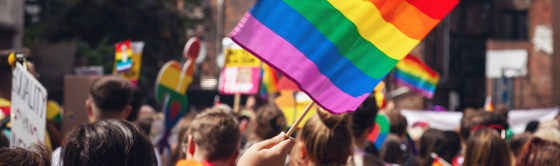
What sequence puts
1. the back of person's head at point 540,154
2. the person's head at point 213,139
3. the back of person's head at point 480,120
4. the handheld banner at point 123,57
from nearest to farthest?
the person's head at point 213,139, the back of person's head at point 540,154, the back of person's head at point 480,120, the handheld banner at point 123,57

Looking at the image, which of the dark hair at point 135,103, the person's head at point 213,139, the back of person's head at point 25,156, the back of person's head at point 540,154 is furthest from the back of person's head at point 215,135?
the back of person's head at point 540,154

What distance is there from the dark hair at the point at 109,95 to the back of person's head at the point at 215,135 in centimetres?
68

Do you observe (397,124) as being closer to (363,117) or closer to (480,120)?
(480,120)

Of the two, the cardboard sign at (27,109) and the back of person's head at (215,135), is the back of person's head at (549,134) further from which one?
the cardboard sign at (27,109)

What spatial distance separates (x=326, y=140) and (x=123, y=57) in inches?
165

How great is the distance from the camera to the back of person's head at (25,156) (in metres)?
1.47

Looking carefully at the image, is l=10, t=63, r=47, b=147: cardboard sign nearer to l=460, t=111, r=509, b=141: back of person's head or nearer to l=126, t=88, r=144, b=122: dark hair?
l=126, t=88, r=144, b=122: dark hair

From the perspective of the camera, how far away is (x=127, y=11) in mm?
18031

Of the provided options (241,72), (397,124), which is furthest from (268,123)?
(241,72)

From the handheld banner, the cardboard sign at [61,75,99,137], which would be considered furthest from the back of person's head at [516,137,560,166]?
the handheld banner

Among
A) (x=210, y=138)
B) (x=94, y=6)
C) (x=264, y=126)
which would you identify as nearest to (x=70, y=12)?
(x=94, y=6)

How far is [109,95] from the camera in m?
3.17

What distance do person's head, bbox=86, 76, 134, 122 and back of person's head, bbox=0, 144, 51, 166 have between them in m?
1.58

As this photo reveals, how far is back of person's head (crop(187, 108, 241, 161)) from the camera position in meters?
2.65
